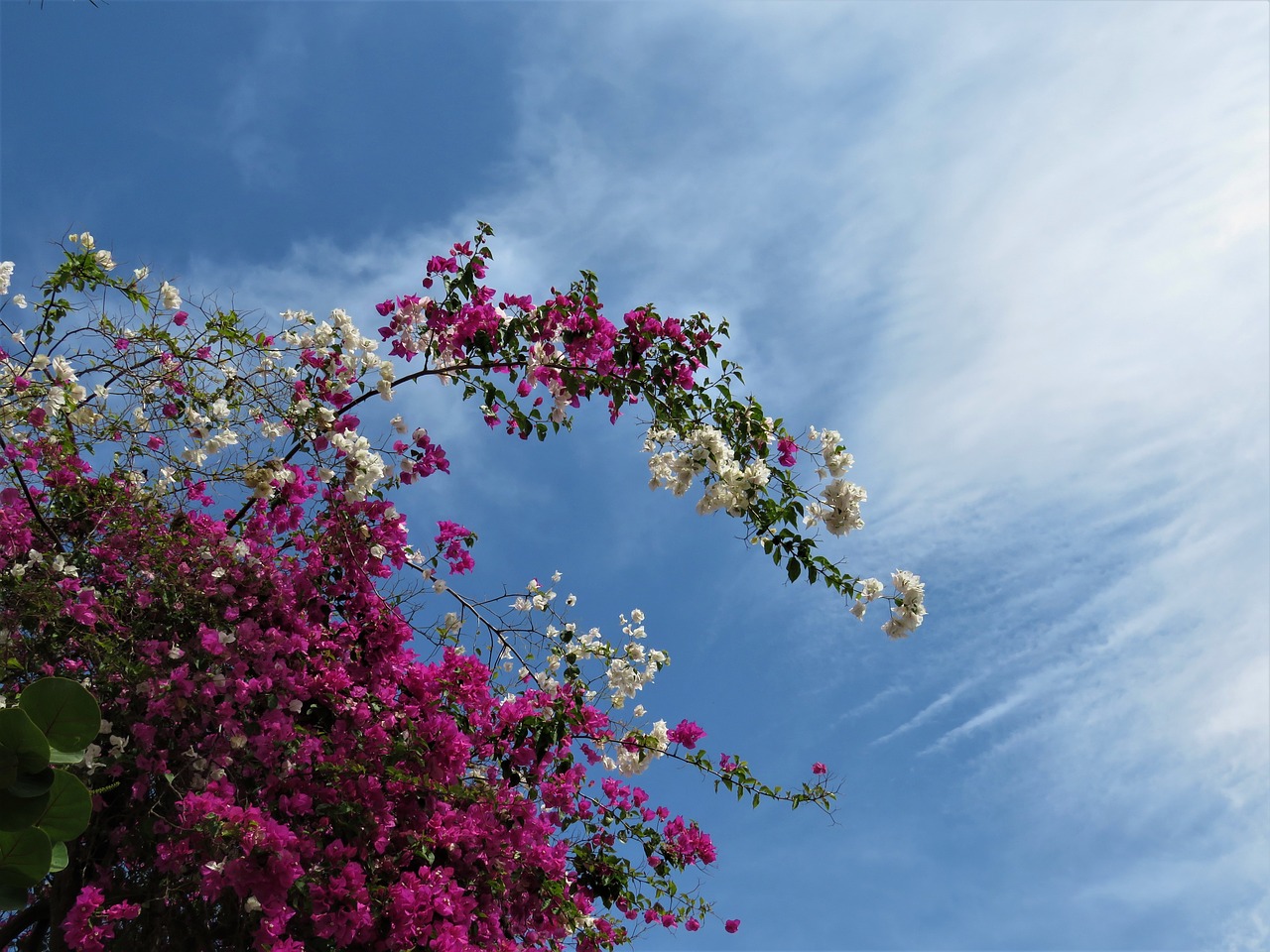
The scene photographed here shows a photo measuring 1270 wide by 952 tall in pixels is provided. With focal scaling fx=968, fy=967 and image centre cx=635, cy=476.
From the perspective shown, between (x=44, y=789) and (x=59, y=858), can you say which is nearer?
(x=44, y=789)

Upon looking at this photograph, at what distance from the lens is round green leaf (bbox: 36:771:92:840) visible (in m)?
1.22

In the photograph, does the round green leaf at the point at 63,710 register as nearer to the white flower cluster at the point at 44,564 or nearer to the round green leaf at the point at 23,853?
the round green leaf at the point at 23,853

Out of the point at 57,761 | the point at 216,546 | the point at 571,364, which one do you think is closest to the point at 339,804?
the point at 216,546

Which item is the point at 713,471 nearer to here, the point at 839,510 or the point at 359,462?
the point at 839,510

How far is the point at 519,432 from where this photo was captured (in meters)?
4.54

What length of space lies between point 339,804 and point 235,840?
0.39 m

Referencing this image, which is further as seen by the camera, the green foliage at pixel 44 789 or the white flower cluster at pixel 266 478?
the white flower cluster at pixel 266 478

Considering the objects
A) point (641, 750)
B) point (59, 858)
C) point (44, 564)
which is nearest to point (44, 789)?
point (59, 858)

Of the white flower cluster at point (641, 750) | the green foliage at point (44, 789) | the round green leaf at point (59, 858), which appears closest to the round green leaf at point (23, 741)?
the green foliage at point (44, 789)

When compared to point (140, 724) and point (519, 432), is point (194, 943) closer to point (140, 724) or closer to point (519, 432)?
point (140, 724)

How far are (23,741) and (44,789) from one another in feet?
0.24

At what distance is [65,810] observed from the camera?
123 cm

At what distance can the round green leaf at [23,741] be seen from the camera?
116cm

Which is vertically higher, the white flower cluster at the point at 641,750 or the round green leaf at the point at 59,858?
the white flower cluster at the point at 641,750
